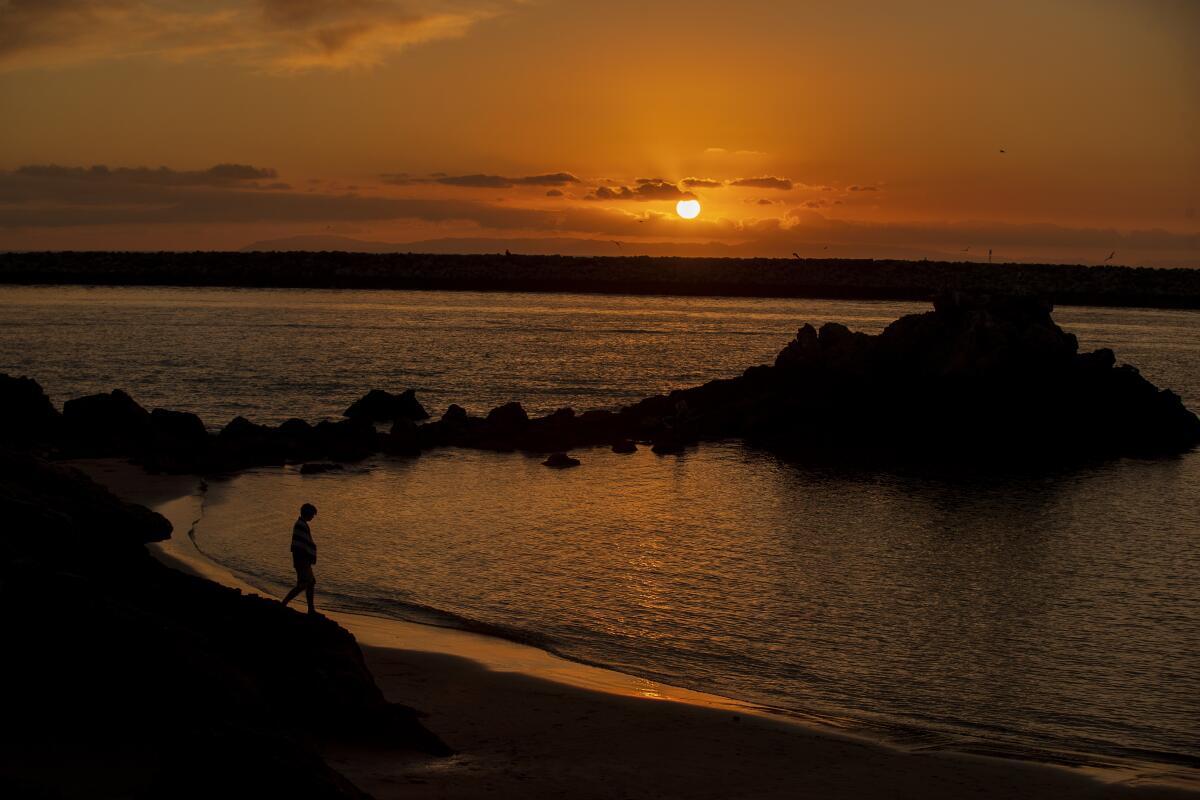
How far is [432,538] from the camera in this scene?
2562 cm

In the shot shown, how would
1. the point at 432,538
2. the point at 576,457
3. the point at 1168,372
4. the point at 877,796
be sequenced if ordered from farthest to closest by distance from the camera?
the point at 1168,372 < the point at 576,457 < the point at 432,538 < the point at 877,796

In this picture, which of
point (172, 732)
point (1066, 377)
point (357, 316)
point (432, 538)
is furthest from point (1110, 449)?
point (357, 316)

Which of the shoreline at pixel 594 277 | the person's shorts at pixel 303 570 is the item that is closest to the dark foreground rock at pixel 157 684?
the person's shorts at pixel 303 570

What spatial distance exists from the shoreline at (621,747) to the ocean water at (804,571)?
782 millimetres

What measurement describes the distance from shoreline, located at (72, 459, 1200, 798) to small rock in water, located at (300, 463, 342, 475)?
17.3 meters

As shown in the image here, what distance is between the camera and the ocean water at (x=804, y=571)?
1614cm

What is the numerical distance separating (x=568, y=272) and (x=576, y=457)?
154 metres

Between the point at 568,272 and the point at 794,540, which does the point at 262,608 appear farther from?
the point at 568,272

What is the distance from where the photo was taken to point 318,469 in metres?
33.6

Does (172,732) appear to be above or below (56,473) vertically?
below

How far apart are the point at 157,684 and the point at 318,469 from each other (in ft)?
75.9

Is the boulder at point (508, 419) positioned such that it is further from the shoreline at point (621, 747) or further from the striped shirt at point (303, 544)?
the shoreline at point (621, 747)

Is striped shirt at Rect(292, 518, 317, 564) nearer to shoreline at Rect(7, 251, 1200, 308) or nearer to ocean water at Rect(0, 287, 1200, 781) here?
ocean water at Rect(0, 287, 1200, 781)

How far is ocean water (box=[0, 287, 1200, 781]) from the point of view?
16141mm
